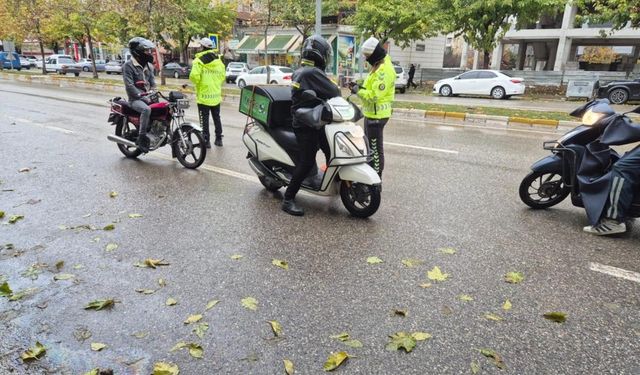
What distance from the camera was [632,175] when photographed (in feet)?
13.7

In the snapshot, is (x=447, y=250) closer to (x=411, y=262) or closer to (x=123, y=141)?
(x=411, y=262)

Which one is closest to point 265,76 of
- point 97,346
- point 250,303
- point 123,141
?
point 123,141

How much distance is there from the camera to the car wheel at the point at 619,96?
62.2ft

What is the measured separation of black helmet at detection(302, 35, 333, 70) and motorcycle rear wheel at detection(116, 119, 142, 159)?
159 inches

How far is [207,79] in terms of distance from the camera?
26.5ft

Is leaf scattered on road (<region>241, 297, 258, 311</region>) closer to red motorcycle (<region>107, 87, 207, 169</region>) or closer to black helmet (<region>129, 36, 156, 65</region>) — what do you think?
red motorcycle (<region>107, 87, 207, 169</region>)

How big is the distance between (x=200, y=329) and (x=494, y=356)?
177cm

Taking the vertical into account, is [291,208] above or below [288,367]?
above

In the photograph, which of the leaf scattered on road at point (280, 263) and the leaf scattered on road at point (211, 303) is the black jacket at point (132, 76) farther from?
the leaf scattered on road at point (211, 303)

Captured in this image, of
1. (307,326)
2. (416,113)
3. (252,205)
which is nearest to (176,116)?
(252,205)

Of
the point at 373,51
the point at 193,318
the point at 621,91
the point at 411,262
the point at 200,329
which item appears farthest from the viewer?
the point at 621,91

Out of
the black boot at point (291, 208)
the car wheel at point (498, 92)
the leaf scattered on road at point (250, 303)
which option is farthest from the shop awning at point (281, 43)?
the leaf scattered on road at point (250, 303)

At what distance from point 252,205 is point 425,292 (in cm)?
250

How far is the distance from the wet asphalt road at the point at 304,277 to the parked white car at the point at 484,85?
1774cm
